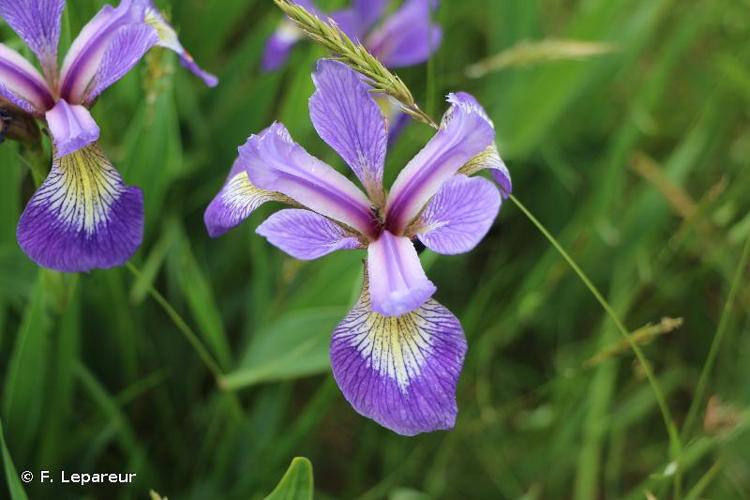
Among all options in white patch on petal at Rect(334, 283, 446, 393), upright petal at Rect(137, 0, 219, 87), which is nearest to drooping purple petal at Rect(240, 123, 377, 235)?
white patch on petal at Rect(334, 283, 446, 393)

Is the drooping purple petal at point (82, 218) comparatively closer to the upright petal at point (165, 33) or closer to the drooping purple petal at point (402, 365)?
the upright petal at point (165, 33)

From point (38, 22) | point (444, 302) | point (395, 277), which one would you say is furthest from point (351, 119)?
point (444, 302)

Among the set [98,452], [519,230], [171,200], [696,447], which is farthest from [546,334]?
[98,452]

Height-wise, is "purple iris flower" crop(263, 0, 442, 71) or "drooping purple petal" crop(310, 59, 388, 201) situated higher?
"purple iris flower" crop(263, 0, 442, 71)

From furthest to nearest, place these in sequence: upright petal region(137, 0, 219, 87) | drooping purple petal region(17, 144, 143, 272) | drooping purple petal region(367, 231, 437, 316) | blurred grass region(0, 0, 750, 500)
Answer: blurred grass region(0, 0, 750, 500)
upright petal region(137, 0, 219, 87)
drooping purple petal region(17, 144, 143, 272)
drooping purple petal region(367, 231, 437, 316)

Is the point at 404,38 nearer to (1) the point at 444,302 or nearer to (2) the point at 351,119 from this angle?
(1) the point at 444,302

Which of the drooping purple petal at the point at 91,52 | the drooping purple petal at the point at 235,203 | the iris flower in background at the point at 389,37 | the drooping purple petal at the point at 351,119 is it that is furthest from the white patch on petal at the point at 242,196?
the iris flower in background at the point at 389,37

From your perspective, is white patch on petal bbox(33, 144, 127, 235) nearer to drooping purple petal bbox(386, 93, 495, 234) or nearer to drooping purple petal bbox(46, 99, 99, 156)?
drooping purple petal bbox(46, 99, 99, 156)
